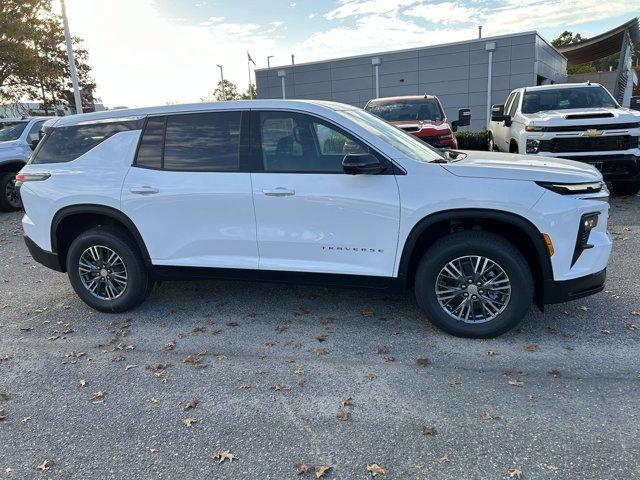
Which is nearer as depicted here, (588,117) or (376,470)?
(376,470)

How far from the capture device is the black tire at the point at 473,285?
12.1 ft

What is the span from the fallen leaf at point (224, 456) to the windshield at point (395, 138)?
95.7 inches

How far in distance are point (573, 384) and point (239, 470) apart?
85.6 inches

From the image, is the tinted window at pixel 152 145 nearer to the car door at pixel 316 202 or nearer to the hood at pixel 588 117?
the car door at pixel 316 202

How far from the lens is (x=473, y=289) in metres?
3.81

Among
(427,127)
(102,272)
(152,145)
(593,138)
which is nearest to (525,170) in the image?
(152,145)

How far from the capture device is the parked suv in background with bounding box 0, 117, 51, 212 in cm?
991

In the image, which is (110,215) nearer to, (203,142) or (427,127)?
(203,142)

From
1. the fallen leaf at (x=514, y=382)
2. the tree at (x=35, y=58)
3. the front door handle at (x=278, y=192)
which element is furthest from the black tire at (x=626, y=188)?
the tree at (x=35, y=58)

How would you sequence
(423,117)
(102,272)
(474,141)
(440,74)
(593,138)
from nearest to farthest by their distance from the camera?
(102,272) < (593,138) < (423,117) < (474,141) < (440,74)

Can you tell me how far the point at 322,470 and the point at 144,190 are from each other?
283 centimetres

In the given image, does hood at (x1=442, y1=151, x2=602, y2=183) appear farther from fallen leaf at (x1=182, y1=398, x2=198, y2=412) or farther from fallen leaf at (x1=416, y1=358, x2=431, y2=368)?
fallen leaf at (x1=182, y1=398, x2=198, y2=412)

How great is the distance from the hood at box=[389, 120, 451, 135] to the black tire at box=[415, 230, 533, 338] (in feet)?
19.1

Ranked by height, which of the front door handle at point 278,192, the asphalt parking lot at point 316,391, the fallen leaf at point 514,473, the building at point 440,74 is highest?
the building at point 440,74
